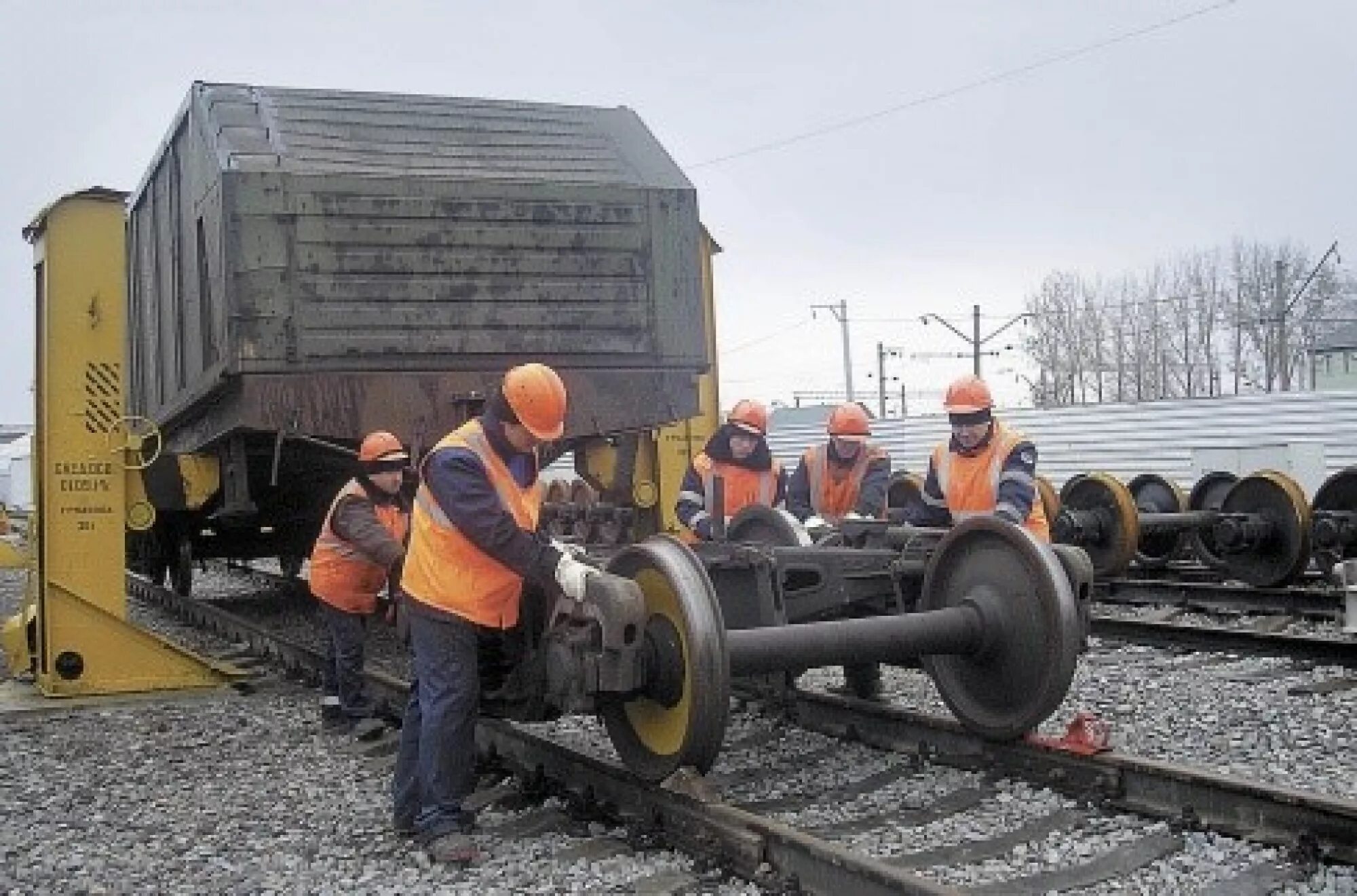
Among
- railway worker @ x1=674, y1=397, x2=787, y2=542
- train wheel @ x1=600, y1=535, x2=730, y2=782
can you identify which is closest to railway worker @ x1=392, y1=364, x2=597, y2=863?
train wheel @ x1=600, y1=535, x2=730, y2=782

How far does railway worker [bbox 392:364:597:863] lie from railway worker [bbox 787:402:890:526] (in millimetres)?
3414

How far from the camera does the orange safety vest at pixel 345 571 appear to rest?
7297mm

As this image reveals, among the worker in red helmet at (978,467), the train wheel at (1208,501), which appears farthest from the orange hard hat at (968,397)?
the train wheel at (1208,501)

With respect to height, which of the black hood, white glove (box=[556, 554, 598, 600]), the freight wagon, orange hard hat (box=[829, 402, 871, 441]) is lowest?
white glove (box=[556, 554, 598, 600])

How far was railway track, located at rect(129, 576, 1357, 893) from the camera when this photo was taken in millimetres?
4215

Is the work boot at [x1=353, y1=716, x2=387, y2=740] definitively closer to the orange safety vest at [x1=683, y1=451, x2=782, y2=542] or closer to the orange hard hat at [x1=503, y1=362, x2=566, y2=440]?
the orange safety vest at [x1=683, y1=451, x2=782, y2=542]

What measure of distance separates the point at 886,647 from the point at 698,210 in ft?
15.8

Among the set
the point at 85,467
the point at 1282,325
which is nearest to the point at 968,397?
the point at 85,467

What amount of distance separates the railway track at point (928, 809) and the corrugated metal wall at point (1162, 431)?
48.1ft

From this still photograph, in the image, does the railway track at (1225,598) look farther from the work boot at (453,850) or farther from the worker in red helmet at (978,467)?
the work boot at (453,850)

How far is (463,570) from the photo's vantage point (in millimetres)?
4957

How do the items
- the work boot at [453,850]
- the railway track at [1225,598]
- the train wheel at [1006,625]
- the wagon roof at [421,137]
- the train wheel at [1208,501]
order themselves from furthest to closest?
1. the train wheel at [1208,501]
2. the railway track at [1225,598]
3. the wagon roof at [421,137]
4. the train wheel at [1006,625]
5. the work boot at [453,850]

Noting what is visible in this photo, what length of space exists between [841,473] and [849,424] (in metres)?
0.30

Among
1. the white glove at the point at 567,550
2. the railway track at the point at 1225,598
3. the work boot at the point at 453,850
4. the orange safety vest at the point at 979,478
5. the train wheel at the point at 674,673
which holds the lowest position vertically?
the work boot at the point at 453,850
